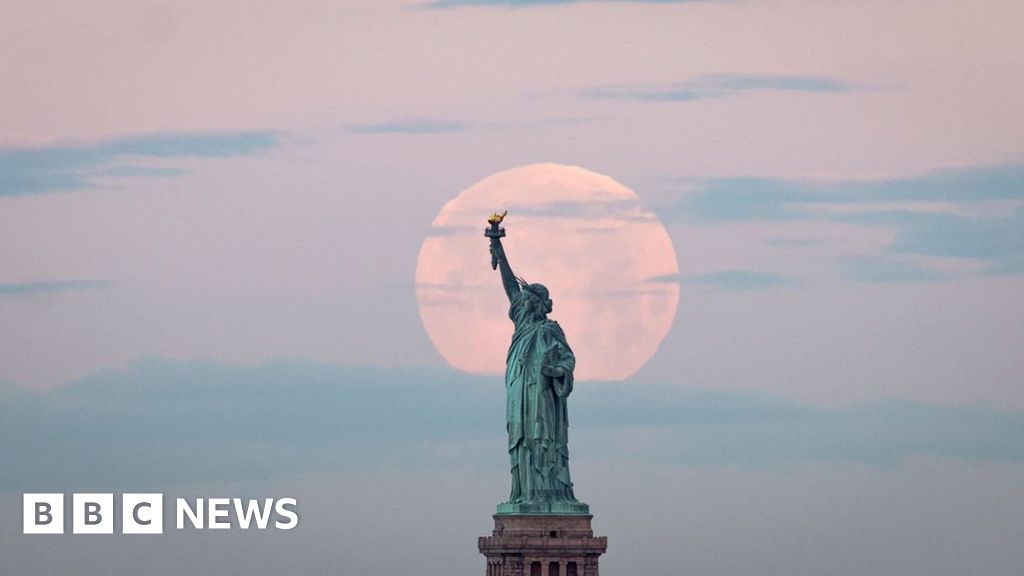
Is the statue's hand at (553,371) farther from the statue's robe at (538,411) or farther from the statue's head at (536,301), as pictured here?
the statue's head at (536,301)

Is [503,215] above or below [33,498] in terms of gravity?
above

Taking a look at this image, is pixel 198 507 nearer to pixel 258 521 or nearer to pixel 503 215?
pixel 258 521

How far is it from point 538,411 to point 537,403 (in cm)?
31

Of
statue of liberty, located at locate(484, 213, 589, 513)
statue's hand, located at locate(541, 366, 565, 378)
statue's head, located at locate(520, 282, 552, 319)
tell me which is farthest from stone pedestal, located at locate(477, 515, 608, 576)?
statue's head, located at locate(520, 282, 552, 319)

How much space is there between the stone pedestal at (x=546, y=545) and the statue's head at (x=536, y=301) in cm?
794

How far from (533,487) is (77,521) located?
18.4m

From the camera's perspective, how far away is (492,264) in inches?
6176

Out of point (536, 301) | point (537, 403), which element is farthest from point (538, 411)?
point (536, 301)

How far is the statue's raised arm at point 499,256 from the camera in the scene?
156 m

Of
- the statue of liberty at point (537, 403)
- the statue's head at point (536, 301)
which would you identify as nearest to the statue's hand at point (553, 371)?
the statue of liberty at point (537, 403)

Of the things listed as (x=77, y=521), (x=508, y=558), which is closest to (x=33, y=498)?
(x=77, y=521)

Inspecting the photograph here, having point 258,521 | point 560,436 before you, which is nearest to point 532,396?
point 560,436

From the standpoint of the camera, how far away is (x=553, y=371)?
6132 inches

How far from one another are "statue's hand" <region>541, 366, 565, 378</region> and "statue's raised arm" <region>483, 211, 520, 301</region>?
3.33 meters
